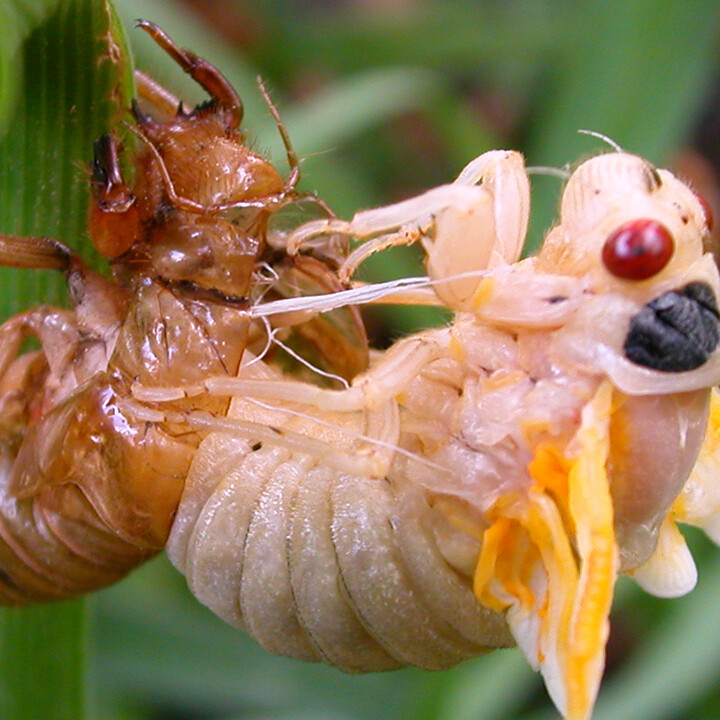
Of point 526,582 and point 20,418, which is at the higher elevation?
point 20,418

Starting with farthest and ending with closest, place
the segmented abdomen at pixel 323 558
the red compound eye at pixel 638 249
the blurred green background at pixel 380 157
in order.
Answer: the blurred green background at pixel 380 157, the segmented abdomen at pixel 323 558, the red compound eye at pixel 638 249

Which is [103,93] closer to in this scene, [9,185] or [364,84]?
[9,185]

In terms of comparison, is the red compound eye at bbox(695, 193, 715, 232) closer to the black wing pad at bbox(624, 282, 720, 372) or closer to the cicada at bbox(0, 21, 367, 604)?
the black wing pad at bbox(624, 282, 720, 372)

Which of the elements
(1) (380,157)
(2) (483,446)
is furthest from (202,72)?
(1) (380,157)

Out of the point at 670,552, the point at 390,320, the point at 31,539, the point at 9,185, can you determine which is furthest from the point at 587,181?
the point at 390,320

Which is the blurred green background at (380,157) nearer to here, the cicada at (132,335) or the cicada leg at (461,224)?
the cicada at (132,335)

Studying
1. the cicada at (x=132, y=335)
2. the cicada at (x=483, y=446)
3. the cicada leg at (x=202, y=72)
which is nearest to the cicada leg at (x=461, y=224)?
the cicada at (x=483, y=446)

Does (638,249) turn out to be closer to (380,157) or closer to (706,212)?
(706,212)
